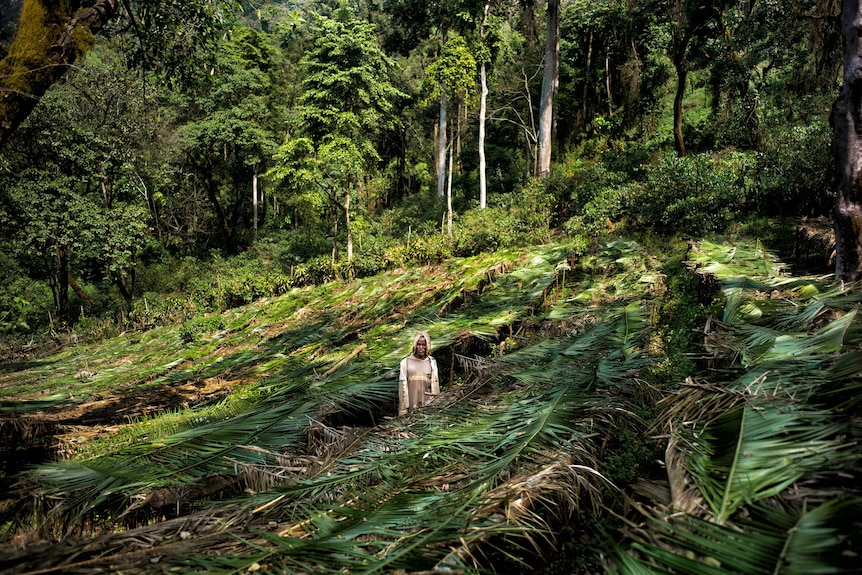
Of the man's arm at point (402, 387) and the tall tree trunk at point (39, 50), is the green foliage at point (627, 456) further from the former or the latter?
the tall tree trunk at point (39, 50)

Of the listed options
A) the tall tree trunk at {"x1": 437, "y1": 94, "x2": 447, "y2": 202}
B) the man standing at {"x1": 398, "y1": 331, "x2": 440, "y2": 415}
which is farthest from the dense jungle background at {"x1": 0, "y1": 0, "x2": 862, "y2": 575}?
the tall tree trunk at {"x1": 437, "y1": 94, "x2": 447, "y2": 202}

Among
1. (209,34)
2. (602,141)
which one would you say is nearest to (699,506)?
(209,34)

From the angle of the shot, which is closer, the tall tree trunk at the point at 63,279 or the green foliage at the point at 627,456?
the green foliage at the point at 627,456

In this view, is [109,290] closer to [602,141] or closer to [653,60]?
[602,141]

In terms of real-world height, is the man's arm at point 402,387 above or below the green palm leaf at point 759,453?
below

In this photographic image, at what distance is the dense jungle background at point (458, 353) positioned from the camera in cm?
154

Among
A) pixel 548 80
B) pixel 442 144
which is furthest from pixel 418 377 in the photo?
pixel 442 144

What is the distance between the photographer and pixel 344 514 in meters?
1.86

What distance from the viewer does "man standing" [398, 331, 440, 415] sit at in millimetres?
4000

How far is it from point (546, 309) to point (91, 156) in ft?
60.8

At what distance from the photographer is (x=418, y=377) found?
404 centimetres

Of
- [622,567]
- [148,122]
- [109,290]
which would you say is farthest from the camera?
[109,290]

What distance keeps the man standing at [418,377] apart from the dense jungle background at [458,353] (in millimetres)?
312

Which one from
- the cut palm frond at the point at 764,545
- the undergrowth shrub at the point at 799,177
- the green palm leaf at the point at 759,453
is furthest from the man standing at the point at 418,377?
the undergrowth shrub at the point at 799,177
